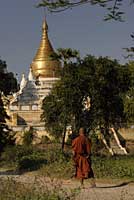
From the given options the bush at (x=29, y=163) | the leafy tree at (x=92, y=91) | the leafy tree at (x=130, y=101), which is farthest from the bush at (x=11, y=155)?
the leafy tree at (x=130, y=101)

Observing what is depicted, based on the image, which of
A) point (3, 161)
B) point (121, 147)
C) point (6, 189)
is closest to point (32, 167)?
point (3, 161)

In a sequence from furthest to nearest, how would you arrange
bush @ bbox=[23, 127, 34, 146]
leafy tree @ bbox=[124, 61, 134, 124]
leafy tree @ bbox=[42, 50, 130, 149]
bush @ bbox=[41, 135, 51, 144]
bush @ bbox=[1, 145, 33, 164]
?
1. bush @ bbox=[23, 127, 34, 146]
2. bush @ bbox=[41, 135, 51, 144]
3. leafy tree @ bbox=[42, 50, 130, 149]
4. leafy tree @ bbox=[124, 61, 134, 124]
5. bush @ bbox=[1, 145, 33, 164]

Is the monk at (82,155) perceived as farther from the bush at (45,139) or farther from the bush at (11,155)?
the bush at (45,139)

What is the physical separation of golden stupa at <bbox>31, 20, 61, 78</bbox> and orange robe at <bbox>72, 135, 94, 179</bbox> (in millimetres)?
55680

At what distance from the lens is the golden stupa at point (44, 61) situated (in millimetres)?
71250

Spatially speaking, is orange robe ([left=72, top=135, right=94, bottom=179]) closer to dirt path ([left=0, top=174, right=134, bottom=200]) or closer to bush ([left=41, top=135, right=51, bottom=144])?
dirt path ([left=0, top=174, right=134, bottom=200])

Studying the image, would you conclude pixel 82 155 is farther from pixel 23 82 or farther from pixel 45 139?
pixel 23 82

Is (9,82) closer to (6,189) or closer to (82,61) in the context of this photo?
(82,61)

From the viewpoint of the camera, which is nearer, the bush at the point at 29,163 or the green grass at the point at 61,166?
the green grass at the point at 61,166

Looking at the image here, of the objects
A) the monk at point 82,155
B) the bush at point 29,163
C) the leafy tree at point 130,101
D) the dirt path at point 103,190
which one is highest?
the leafy tree at point 130,101

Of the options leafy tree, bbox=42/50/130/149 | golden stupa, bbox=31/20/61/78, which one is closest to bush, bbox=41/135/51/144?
leafy tree, bbox=42/50/130/149

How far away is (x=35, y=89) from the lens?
6575 centimetres

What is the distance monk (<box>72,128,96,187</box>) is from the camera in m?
14.1

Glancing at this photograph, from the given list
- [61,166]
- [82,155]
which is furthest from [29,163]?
[82,155]
